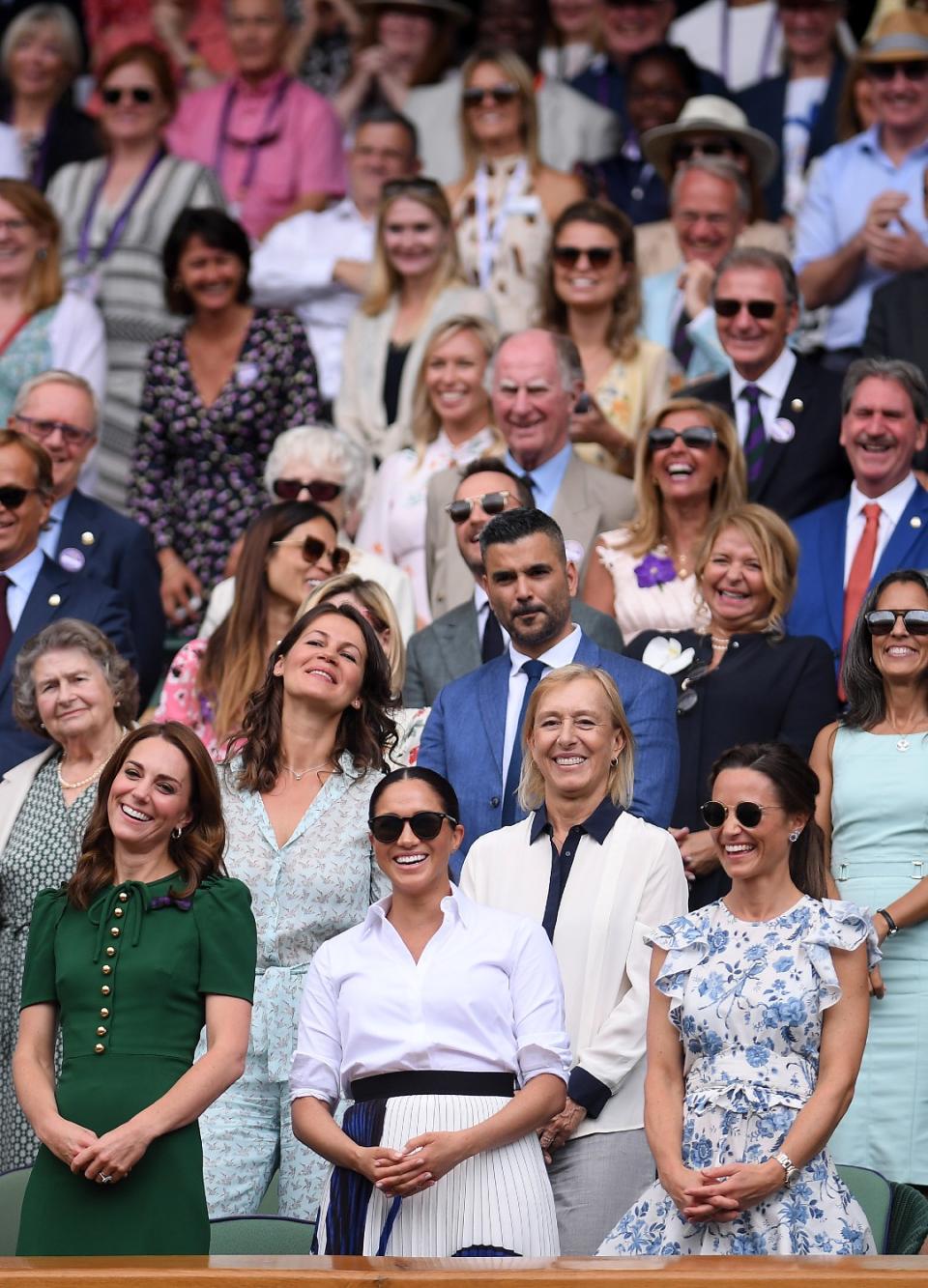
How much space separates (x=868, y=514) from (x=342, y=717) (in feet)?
7.00

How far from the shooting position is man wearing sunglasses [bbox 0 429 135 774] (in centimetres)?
737

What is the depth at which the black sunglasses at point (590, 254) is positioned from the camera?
853 centimetres

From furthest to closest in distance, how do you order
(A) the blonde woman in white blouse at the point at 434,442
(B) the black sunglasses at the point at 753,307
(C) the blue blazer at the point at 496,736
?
1. (A) the blonde woman in white blouse at the point at 434,442
2. (B) the black sunglasses at the point at 753,307
3. (C) the blue blazer at the point at 496,736

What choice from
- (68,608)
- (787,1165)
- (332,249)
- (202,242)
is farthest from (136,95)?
(787,1165)

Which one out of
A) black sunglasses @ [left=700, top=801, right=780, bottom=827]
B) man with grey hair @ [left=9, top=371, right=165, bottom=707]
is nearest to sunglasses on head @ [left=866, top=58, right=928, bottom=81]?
man with grey hair @ [left=9, top=371, right=165, bottom=707]

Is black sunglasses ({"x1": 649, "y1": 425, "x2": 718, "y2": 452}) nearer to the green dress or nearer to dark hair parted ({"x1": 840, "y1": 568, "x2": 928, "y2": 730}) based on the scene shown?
dark hair parted ({"x1": 840, "y1": 568, "x2": 928, "y2": 730})

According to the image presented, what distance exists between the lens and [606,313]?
863 cm

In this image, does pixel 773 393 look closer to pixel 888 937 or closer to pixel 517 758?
pixel 517 758

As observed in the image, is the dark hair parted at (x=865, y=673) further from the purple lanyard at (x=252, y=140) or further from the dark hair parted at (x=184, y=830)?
the purple lanyard at (x=252, y=140)

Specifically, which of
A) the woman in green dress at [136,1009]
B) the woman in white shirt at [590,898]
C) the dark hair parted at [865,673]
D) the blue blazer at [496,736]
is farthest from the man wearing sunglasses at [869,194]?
the woman in green dress at [136,1009]

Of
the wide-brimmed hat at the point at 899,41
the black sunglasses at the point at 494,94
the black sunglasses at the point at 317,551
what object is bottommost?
the black sunglasses at the point at 317,551

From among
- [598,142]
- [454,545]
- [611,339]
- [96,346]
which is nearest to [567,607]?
[454,545]

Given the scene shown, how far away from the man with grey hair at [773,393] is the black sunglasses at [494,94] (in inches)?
68.1

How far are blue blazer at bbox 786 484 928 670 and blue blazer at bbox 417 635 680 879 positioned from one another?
116 cm
